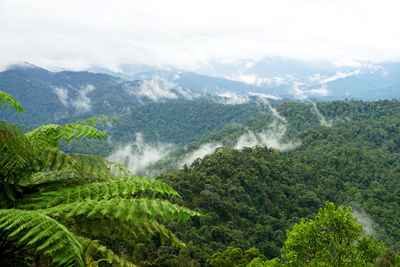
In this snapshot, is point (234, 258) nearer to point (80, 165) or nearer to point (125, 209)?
point (80, 165)

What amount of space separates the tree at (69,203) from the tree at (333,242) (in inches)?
274

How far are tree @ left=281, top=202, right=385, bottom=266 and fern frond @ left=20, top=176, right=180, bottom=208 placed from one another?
23.5ft

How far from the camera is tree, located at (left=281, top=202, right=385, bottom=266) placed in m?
8.94

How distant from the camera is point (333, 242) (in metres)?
9.20

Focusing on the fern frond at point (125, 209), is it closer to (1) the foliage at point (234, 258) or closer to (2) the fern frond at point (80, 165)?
(2) the fern frond at point (80, 165)

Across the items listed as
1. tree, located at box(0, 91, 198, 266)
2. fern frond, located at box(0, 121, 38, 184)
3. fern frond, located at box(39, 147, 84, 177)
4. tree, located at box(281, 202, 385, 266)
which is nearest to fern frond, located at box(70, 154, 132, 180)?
tree, located at box(0, 91, 198, 266)

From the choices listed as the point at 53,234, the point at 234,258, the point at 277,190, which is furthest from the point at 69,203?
the point at 277,190

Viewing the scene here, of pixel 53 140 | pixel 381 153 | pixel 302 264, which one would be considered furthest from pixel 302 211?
pixel 53 140

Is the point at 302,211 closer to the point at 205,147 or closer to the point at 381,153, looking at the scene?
the point at 381,153

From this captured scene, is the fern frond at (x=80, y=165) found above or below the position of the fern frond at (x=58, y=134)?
below

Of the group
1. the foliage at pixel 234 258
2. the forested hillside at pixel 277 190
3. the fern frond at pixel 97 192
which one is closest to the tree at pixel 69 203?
the fern frond at pixel 97 192

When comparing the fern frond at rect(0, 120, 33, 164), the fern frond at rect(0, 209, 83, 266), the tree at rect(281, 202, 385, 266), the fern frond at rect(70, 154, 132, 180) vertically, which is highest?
the fern frond at rect(0, 120, 33, 164)

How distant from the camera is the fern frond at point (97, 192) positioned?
3322 millimetres

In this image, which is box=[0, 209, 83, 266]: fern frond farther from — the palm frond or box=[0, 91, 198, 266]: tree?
the palm frond
